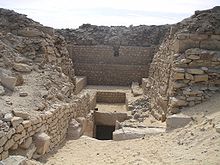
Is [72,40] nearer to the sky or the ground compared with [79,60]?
nearer to the sky

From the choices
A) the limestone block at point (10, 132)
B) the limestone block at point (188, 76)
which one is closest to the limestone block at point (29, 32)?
the limestone block at point (188, 76)

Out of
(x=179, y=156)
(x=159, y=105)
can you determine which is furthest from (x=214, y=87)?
(x=179, y=156)

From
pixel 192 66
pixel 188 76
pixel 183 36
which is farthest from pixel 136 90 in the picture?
pixel 188 76

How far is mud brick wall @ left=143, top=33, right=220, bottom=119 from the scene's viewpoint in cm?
786

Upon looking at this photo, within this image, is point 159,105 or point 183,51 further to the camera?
point 159,105

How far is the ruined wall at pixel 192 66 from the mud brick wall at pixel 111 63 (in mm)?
7266

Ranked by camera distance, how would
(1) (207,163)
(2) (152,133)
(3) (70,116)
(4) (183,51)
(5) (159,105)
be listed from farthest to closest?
(5) (159,105) < (4) (183,51) < (3) (70,116) < (2) (152,133) < (1) (207,163)

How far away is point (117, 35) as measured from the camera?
60.8 ft

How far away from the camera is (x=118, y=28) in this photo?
1923 centimetres

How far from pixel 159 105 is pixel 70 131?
3242 mm

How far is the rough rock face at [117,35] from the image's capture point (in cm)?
1805

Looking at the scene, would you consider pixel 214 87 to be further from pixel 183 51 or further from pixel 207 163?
pixel 207 163

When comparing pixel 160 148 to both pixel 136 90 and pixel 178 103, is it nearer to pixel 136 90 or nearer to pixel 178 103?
pixel 178 103

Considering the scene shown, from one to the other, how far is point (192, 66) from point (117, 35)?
10.7 meters
